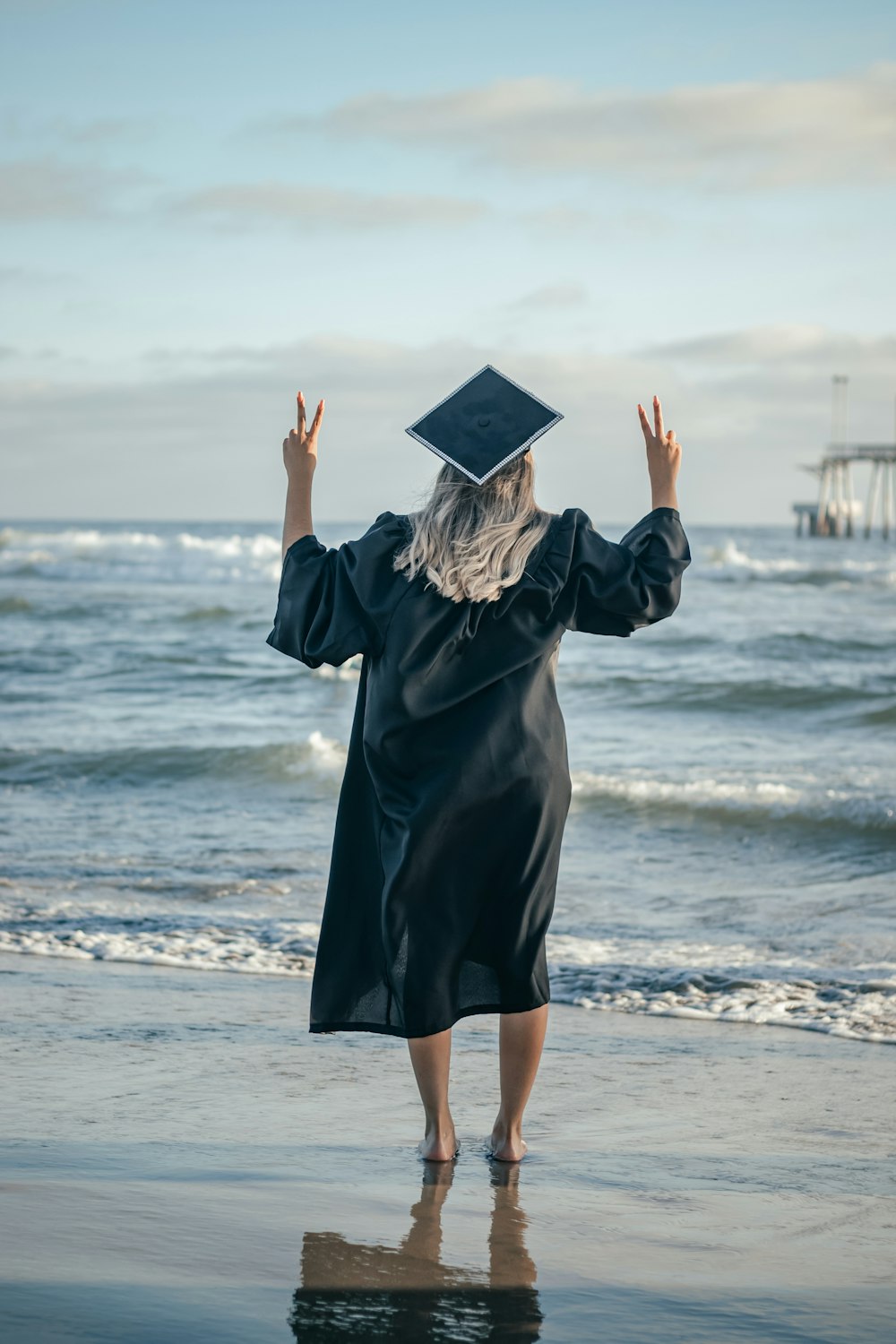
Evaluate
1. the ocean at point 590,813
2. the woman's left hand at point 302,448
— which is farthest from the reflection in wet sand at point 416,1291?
the ocean at point 590,813

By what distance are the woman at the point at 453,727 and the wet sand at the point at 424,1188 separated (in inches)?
15.8

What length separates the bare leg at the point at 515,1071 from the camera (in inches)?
131

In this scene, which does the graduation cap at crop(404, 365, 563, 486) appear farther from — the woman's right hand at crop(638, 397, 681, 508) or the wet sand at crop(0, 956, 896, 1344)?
the wet sand at crop(0, 956, 896, 1344)

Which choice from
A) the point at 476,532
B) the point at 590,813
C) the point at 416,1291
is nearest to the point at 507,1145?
the point at 416,1291

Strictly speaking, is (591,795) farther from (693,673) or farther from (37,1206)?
(693,673)

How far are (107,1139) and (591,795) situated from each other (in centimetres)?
680

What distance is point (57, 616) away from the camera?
26.3 m

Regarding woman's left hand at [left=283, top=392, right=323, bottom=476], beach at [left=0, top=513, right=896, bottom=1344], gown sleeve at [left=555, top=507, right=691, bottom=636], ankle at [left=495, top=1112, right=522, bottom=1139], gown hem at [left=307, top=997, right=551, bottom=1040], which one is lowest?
beach at [left=0, top=513, right=896, bottom=1344]

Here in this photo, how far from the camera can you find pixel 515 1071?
3379mm

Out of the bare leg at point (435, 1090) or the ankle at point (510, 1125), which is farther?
the ankle at point (510, 1125)

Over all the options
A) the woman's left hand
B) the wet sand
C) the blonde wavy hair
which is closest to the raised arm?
the woman's left hand

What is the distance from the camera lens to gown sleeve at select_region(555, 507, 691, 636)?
319cm

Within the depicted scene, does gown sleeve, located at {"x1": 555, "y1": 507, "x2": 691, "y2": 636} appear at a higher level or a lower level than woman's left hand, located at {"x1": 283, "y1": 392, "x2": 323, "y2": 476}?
lower

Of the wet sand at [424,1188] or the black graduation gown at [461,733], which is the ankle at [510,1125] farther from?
the black graduation gown at [461,733]
